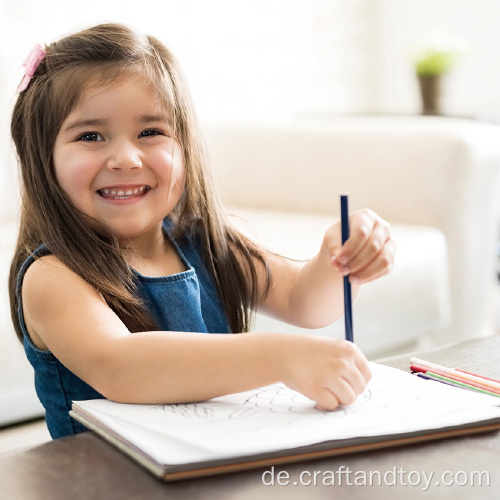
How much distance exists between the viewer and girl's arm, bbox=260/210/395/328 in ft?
2.43

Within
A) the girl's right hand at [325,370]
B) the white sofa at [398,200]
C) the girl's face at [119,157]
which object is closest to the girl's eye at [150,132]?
the girl's face at [119,157]

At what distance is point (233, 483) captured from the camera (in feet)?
1.78

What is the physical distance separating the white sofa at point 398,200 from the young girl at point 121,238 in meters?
0.57

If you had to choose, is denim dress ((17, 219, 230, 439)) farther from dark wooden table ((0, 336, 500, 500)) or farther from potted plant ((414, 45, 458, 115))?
potted plant ((414, 45, 458, 115))

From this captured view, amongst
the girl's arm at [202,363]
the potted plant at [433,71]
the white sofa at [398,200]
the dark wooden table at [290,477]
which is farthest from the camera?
the potted plant at [433,71]

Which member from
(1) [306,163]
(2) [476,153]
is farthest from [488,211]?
(1) [306,163]

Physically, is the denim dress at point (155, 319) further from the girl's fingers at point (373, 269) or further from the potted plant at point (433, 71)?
the potted plant at point (433, 71)

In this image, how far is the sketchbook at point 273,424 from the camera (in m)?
0.56

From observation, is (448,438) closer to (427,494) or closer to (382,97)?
(427,494)

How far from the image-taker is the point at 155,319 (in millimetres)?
942

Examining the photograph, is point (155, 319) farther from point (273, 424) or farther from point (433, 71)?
point (433, 71)

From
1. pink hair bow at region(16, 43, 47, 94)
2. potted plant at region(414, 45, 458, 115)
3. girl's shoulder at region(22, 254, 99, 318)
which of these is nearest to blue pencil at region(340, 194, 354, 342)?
girl's shoulder at region(22, 254, 99, 318)

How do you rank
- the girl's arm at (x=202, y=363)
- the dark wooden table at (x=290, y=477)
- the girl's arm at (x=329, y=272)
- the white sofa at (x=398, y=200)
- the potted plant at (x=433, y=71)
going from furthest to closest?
1. the potted plant at (x=433, y=71)
2. the white sofa at (x=398, y=200)
3. the girl's arm at (x=329, y=272)
4. the girl's arm at (x=202, y=363)
5. the dark wooden table at (x=290, y=477)

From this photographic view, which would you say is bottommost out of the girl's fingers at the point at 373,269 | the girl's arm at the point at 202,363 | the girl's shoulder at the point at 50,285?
the girl's arm at the point at 202,363
